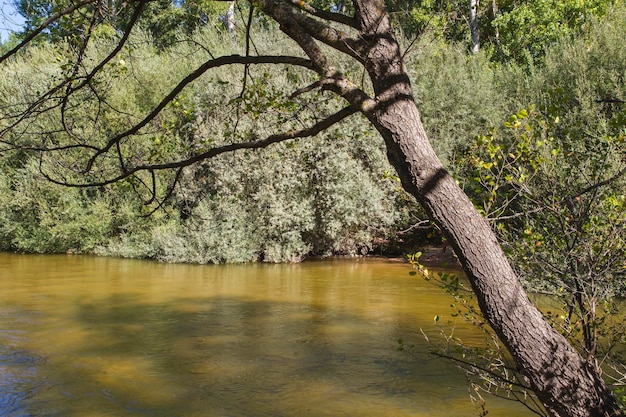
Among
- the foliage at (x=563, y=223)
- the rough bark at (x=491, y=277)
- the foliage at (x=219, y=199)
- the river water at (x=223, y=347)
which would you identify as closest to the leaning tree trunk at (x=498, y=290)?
the rough bark at (x=491, y=277)

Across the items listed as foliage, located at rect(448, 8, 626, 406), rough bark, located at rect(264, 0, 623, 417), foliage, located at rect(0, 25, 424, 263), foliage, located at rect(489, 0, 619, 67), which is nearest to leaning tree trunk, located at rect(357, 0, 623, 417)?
rough bark, located at rect(264, 0, 623, 417)

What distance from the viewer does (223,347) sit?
9375mm

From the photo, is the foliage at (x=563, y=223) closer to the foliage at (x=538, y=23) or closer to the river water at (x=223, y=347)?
the river water at (x=223, y=347)

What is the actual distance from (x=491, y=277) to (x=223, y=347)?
7067mm

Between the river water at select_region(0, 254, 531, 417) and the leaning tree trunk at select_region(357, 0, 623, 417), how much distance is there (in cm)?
427

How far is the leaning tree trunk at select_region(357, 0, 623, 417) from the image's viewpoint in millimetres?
2787

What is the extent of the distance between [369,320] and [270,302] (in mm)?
2208

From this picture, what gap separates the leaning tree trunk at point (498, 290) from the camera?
2.79m

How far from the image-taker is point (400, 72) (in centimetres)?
300

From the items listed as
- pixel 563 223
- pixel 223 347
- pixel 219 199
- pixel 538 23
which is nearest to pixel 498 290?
pixel 563 223

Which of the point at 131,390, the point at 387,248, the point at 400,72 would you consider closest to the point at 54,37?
the point at 400,72

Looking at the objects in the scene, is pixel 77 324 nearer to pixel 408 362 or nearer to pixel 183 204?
pixel 408 362

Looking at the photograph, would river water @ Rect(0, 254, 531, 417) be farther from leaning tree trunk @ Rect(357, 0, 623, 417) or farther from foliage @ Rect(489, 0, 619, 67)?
foliage @ Rect(489, 0, 619, 67)

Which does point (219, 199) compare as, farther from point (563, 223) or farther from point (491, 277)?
point (491, 277)
